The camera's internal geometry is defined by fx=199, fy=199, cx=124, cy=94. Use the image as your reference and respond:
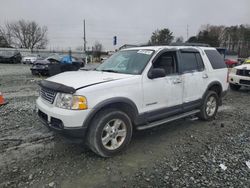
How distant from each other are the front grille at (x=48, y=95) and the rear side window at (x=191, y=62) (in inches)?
107

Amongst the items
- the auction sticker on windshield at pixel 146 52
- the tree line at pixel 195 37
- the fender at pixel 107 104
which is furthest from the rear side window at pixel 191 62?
the tree line at pixel 195 37

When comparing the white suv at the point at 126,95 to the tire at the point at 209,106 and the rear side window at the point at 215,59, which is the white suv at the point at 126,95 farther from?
the rear side window at the point at 215,59

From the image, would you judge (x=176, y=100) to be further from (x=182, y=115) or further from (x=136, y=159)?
(x=136, y=159)

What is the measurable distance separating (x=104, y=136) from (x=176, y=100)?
1738 millimetres

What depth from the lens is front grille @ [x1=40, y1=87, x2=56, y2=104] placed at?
314 cm

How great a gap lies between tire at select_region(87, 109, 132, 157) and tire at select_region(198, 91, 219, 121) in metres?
2.39

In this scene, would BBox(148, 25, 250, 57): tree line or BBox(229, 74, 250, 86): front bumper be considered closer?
BBox(229, 74, 250, 86): front bumper

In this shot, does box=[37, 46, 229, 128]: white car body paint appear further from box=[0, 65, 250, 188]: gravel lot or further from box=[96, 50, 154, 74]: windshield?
box=[0, 65, 250, 188]: gravel lot

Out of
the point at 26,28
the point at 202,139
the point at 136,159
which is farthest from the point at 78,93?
the point at 26,28

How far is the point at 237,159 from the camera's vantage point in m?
3.31

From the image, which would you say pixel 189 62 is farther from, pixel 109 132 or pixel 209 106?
pixel 109 132

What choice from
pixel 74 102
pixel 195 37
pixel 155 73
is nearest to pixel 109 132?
pixel 74 102

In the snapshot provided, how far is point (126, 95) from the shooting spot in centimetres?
327

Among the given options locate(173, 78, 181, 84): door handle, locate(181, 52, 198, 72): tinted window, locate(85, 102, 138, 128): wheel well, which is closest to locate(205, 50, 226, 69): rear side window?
locate(181, 52, 198, 72): tinted window
